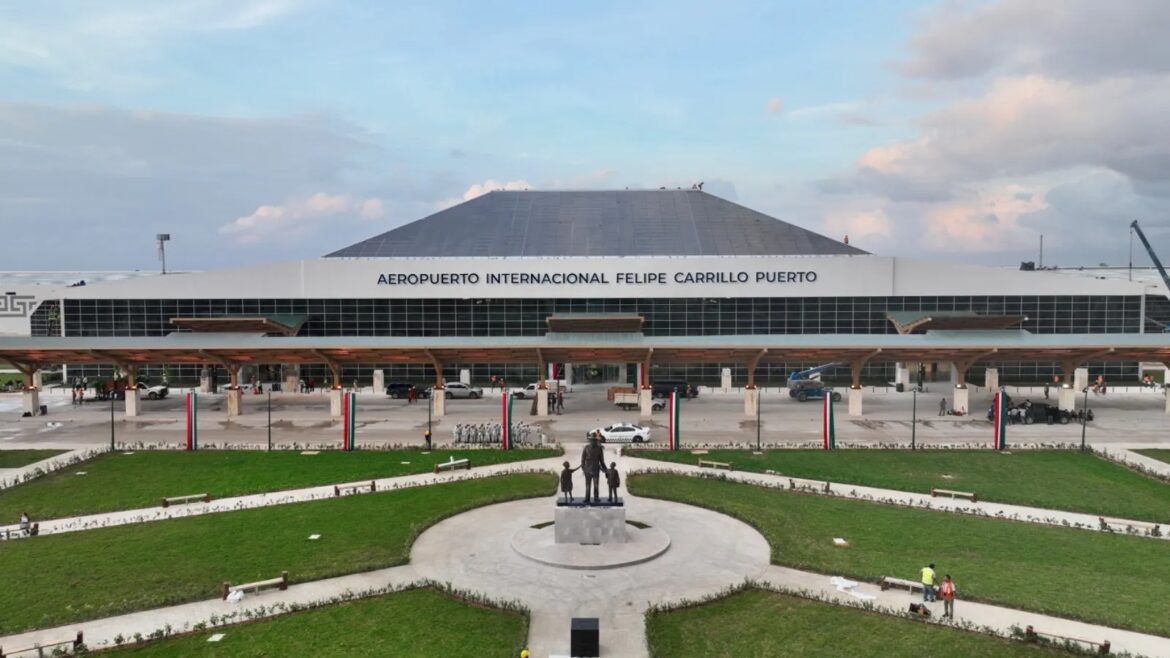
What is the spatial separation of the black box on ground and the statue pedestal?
8.21m

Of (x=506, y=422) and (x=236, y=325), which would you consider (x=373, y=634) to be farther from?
(x=236, y=325)

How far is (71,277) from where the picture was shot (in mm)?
113875

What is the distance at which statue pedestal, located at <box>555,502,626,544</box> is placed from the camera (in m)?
25.0

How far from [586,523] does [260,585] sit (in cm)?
1069

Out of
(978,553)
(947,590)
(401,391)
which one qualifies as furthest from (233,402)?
(947,590)

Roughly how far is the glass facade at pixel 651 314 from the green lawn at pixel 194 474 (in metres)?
28.7

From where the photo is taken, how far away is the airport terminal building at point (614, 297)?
67750 mm

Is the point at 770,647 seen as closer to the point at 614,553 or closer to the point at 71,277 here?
the point at 614,553

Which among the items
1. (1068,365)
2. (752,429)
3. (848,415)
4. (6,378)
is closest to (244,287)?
(6,378)

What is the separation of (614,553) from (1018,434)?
119 ft

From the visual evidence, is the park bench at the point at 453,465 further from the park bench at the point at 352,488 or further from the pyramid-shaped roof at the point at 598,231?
the pyramid-shaped roof at the point at 598,231

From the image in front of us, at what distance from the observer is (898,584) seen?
21062 mm

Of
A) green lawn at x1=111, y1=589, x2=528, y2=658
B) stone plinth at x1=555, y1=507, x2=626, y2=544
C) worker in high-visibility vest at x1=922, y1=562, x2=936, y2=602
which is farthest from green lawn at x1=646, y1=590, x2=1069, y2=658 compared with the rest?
stone plinth at x1=555, y1=507, x2=626, y2=544

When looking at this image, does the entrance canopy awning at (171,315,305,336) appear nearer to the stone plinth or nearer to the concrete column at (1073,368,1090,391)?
the stone plinth
